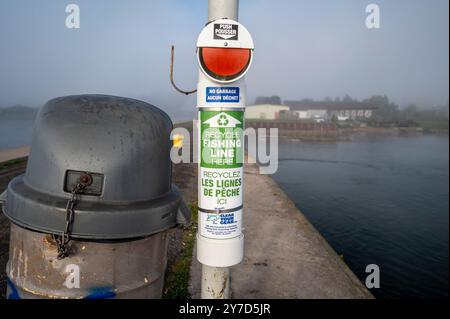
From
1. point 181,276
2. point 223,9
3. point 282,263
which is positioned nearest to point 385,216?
point 282,263

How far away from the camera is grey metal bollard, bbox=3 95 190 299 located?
1.87 meters

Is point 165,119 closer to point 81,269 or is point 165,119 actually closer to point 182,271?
point 81,269

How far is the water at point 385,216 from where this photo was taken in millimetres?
10305

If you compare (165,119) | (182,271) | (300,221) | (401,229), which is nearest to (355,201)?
(401,229)

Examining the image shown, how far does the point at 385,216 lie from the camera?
16.1 m

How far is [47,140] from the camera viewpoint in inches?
77.0

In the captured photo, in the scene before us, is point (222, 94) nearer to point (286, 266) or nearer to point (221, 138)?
point (221, 138)

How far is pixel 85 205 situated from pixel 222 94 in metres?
1.00

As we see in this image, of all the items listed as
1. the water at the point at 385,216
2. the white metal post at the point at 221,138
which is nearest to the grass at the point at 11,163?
the water at the point at 385,216

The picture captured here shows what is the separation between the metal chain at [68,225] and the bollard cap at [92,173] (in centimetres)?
2

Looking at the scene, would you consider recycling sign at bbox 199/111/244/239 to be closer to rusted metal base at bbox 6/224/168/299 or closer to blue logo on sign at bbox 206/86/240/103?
blue logo on sign at bbox 206/86/240/103

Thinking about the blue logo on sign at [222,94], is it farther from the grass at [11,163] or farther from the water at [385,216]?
the grass at [11,163]

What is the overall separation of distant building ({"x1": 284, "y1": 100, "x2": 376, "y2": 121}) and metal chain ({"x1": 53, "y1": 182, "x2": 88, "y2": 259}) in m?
92.0

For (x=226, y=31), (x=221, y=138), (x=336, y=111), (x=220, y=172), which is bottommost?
(x=220, y=172)
